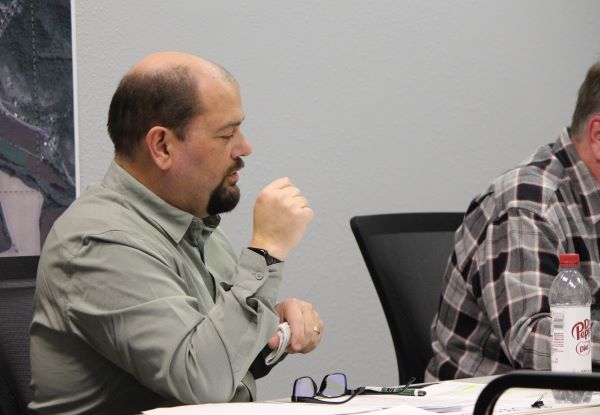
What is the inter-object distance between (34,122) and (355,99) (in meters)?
1.13

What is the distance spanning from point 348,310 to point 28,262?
5.35 ft

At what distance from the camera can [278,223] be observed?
176 centimetres

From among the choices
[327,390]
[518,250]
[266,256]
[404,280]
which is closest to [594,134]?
[518,250]

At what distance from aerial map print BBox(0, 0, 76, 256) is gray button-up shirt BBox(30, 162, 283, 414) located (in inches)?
28.7

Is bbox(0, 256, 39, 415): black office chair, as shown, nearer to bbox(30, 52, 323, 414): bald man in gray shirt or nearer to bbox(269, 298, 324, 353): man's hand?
bbox(30, 52, 323, 414): bald man in gray shirt

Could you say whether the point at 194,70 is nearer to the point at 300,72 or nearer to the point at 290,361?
the point at 300,72

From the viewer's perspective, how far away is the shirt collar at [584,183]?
2035 millimetres

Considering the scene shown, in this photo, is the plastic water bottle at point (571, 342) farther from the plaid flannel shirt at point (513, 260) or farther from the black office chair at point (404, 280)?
the black office chair at point (404, 280)

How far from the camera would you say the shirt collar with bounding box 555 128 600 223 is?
2.04 meters

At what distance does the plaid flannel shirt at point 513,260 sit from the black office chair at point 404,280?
52mm

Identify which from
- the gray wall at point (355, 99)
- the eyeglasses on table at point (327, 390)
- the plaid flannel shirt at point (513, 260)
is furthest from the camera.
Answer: the gray wall at point (355, 99)

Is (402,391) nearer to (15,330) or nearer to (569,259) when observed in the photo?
(569,259)

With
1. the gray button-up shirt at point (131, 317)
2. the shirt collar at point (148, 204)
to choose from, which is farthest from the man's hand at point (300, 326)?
the shirt collar at point (148, 204)

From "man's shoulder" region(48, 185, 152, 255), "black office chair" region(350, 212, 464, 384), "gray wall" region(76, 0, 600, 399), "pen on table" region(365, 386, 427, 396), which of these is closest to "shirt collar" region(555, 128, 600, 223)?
"black office chair" region(350, 212, 464, 384)
